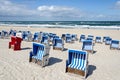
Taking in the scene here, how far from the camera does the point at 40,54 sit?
9914 millimetres

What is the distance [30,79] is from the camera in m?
7.47

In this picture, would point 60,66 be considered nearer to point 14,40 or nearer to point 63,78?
point 63,78

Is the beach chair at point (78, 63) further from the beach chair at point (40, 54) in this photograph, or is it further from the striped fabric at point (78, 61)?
the beach chair at point (40, 54)

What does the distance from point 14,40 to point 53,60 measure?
14.6 ft

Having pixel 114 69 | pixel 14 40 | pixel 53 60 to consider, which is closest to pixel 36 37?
pixel 14 40

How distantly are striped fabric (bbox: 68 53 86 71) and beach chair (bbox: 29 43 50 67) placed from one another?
1599 millimetres

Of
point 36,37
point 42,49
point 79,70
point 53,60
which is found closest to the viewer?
point 79,70

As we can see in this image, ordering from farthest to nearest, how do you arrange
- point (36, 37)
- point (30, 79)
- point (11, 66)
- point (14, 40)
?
point (36, 37), point (14, 40), point (11, 66), point (30, 79)

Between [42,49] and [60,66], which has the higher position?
[42,49]

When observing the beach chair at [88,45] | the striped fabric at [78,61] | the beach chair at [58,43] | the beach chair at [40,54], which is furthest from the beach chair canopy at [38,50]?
the beach chair at [88,45]

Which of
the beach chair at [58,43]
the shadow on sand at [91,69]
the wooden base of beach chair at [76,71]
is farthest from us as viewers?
the beach chair at [58,43]

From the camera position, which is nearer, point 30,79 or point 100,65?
point 30,79

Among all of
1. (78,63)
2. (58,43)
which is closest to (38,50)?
(78,63)

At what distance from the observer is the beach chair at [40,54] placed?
9.42 metres
